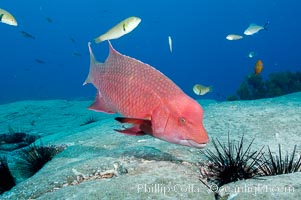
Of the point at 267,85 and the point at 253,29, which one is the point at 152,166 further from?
the point at 267,85

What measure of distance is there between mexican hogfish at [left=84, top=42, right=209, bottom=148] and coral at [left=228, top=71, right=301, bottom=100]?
52.8 feet

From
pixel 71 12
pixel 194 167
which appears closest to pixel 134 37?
pixel 71 12

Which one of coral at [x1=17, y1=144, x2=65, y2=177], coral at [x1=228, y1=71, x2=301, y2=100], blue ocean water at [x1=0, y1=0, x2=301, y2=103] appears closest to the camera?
coral at [x1=17, y1=144, x2=65, y2=177]

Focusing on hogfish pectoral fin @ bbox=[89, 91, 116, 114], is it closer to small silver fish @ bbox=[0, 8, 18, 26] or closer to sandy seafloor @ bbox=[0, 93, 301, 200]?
sandy seafloor @ bbox=[0, 93, 301, 200]

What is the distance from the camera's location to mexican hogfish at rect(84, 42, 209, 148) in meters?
2.76

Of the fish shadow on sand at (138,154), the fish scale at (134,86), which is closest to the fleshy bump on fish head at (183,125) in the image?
the fish scale at (134,86)

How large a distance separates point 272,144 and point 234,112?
6.81 feet

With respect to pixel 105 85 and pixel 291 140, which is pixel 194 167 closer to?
pixel 105 85

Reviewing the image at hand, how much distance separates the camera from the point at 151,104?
2881mm

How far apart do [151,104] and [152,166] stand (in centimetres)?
97

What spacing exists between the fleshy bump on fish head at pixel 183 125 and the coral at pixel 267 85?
16.1m

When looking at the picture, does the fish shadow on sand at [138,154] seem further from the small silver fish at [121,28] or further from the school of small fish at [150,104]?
the small silver fish at [121,28]

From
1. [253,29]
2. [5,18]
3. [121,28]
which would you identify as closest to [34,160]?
[121,28]

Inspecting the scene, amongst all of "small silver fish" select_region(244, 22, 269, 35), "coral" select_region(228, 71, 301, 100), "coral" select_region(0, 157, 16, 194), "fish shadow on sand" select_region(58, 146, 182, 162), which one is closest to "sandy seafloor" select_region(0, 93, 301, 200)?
"fish shadow on sand" select_region(58, 146, 182, 162)
